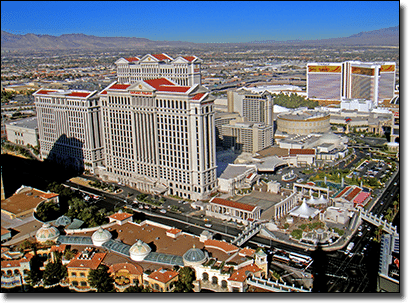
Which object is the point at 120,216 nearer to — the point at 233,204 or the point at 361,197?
the point at 233,204

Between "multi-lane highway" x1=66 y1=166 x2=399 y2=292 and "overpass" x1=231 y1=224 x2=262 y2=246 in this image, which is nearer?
"multi-lane highway" x1=66 y1=166 x2=399 y2=292

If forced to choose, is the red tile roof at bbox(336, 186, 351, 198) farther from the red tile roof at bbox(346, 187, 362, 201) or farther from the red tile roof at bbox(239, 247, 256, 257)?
the red tile roof at bbox(239, 247, 256, 257)

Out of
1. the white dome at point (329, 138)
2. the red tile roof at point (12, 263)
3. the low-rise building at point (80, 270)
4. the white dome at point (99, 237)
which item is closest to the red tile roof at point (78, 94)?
the white dome at point (99, 237)

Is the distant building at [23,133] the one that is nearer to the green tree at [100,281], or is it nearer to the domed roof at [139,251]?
the domed roof at [139,251]

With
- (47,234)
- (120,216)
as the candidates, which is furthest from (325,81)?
(47,234)

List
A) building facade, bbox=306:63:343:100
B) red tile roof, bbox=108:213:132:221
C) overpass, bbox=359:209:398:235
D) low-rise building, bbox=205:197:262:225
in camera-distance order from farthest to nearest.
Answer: building facade, bbox=306:63:343:100, low-rise building, bbox=205:197:262:225, overpass, bbox=359:209:398:235, red tile roof, bbox=108:213:132:221

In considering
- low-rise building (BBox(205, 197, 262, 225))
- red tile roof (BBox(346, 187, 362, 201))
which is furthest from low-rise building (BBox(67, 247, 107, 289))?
red tile roof (BBox(346, 187, 362, 201))

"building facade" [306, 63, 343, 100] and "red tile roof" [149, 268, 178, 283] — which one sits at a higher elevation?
"building facade" [306, 63, 343, 100]
